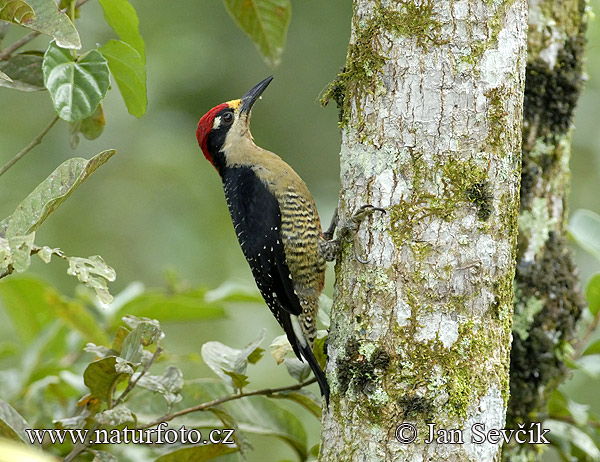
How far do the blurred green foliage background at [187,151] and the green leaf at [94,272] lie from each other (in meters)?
4.39

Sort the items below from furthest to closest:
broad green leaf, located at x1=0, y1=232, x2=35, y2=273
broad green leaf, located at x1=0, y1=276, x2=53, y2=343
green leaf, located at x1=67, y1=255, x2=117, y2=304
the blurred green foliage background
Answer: the blurred green foliage background, broad green leaf, located at x1=0, y1=276, x2=53, y2=343, green leaf, located at x1=67, y1=255, x2=117, y2=304, broad green leaf, located at x1=0, y1=232, x2=35, y2=273

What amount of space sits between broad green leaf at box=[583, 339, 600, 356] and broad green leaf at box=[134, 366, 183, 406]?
157cm

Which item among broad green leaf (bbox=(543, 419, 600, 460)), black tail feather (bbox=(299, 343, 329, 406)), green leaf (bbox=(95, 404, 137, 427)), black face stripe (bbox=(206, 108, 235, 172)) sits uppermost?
black face stripe (bbox=(206, 108, 235, 172))

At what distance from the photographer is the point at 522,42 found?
2.11m

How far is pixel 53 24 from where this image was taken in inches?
76.9

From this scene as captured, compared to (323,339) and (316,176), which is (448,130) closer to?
(323,339)

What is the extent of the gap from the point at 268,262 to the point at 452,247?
1.09 m

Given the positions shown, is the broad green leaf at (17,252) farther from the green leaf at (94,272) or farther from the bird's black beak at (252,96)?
the bird's black beak at (252,96)

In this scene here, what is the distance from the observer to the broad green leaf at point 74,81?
204cm

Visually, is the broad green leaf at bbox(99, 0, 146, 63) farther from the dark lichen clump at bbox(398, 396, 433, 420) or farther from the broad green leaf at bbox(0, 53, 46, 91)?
the dark lichen clump at bbox(398, 396, 433, 420)

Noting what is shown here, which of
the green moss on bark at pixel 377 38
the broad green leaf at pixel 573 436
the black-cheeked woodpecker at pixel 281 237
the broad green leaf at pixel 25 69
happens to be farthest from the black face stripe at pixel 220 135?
the broad green leaf at pixel 573 436

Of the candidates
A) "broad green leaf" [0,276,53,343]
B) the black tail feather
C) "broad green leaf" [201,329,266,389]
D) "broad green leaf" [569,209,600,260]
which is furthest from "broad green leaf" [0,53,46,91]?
→ "broad green leaf" [569,209,600,260]

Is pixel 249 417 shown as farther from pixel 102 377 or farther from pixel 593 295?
pixel 593 295

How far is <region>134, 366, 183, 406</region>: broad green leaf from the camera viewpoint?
226 cm
